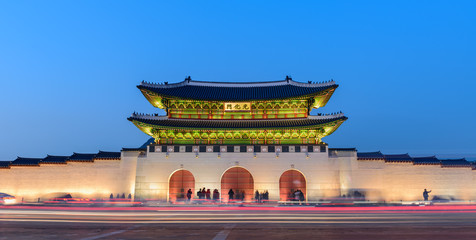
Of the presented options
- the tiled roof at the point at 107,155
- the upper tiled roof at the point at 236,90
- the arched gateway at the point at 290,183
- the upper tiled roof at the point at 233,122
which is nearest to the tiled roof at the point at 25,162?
the tiled roof at the point at 107,155

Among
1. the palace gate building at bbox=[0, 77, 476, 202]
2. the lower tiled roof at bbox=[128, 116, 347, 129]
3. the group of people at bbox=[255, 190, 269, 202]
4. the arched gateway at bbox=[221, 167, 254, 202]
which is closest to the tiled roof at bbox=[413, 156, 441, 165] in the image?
the palace gate building at bbox=[0, 77, 476, 202]

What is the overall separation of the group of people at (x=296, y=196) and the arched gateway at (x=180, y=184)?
Answer: 31.1ft

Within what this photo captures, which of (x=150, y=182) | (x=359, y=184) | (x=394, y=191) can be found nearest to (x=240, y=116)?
(x=150, y=182)

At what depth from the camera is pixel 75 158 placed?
Answer: 30391 mm

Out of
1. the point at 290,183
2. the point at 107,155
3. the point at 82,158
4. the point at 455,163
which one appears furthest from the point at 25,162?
the point at 455,163

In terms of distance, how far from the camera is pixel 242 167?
97.6ft

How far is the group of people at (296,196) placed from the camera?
28016 millimetres

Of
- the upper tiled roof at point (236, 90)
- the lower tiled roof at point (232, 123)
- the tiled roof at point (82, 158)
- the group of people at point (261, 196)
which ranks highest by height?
the upper tiled roof at point (236, 90)

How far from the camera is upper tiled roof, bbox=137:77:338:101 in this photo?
31011 mm

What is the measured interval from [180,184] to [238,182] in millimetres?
5718

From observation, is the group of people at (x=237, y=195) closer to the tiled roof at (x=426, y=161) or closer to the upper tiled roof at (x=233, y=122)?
the upper tiled roof at (x=233, y=122)

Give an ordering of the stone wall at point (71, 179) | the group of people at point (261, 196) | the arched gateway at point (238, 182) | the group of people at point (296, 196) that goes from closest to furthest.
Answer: the group of people at point (296, 196), the group of people at point (261, 196), the stone wall at point (71, 179), the arched gateway at point (238, 182)
